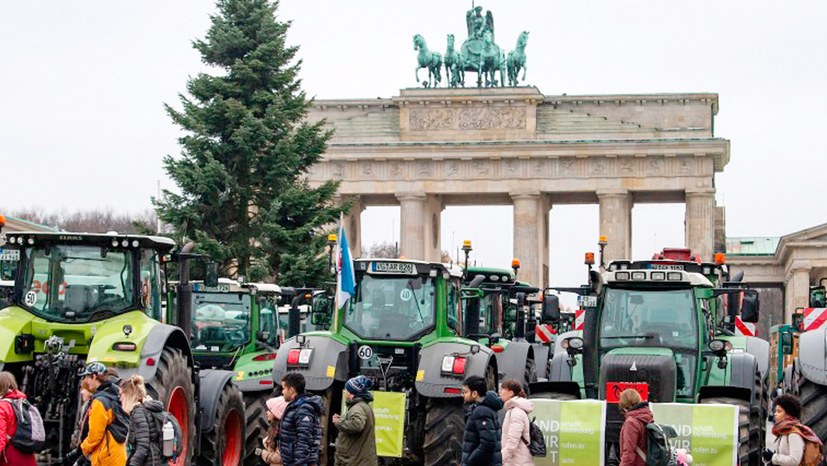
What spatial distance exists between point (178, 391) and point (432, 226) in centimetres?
7151

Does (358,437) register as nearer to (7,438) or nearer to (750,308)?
(7,438)

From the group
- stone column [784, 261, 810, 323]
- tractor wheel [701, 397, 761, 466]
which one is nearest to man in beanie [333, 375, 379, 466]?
tractor wheel [701, 397, 761, 466]

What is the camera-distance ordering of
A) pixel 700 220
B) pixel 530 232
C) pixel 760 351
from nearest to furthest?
pixel 760 351, pixel 700 220, pixel 530 232

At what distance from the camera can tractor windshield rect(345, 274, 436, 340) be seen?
1758 centimetres

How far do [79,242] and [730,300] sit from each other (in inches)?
463

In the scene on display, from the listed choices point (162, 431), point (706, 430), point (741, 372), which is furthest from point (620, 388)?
point (162, 431)

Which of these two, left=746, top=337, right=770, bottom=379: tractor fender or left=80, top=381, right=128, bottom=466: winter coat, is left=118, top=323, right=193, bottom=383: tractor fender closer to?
left=80, top=381, right=128, bottom=466: winter coat

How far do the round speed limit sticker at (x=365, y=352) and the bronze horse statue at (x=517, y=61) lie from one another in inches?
2512

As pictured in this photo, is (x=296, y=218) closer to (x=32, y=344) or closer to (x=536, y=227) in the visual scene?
(x=32, y=344)

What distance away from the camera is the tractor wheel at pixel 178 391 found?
45.8ft

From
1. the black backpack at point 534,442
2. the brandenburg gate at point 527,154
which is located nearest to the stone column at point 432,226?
the brandenburg gate at point 527,154

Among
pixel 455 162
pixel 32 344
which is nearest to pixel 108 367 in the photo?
pixel 32 344

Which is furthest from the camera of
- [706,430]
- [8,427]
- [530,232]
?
[530,232]

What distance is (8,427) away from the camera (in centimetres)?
1205
